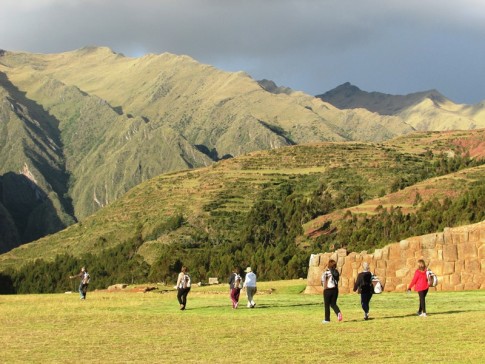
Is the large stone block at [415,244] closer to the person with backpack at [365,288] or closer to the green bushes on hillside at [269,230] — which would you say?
the person with backpack at [365,288]

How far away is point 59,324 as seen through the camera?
30.7 metres

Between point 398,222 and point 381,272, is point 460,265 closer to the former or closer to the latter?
point 381,272

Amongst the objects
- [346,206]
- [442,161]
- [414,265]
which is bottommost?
[414,265]

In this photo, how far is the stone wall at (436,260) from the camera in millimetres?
41906

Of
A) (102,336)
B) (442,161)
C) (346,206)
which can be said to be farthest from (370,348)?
(442,161)

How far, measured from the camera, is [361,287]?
2864 cm

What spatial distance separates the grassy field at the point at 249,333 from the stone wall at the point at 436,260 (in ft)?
11.4

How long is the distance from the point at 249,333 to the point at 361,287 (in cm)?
455

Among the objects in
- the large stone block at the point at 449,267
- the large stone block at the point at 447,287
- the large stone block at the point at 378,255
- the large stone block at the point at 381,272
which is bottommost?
the large stone block at the point at 447,287

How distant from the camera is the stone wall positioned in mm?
41906

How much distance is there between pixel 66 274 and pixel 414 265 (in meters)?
122

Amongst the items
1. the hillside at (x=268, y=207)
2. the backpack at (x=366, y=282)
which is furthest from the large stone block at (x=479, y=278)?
the hillside at (x=268, y=207)

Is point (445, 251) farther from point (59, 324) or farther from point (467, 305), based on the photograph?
point (59, 324)

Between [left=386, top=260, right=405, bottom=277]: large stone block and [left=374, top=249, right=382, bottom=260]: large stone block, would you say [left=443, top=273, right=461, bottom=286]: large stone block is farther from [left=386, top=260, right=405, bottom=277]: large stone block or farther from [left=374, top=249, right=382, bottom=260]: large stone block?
[left=374, top=249, right=382, bottom=260]: large stone block
